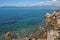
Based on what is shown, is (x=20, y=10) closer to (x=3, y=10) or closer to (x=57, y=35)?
(x=3, y=10)

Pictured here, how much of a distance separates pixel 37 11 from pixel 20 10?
2499 millimetres

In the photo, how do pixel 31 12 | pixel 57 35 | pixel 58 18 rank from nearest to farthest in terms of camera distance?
pixel 57 35
pixel 58 18
pixel 31 12

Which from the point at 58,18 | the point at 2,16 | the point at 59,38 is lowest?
the point at 59,38

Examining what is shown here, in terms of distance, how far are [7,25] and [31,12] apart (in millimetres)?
3024

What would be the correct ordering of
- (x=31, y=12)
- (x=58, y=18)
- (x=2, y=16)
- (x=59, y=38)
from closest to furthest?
(x=59, y=38) → (x=58, y=18) → (x=2, y=16) → (x=31, y=12)

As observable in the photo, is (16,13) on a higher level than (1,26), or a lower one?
higher

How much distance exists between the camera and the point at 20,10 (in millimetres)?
16375

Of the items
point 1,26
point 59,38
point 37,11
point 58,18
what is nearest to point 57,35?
point 59,38

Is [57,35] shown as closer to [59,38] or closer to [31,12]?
[59,38]

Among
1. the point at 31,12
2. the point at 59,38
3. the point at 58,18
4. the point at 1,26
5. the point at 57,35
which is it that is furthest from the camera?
the point at 31,12

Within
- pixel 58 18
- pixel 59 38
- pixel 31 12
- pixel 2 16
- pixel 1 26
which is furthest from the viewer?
pixel 31 12

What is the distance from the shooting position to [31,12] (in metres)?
15.1

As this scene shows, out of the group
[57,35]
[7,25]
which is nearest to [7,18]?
[7,25]

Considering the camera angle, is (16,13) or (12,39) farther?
(16,13)
